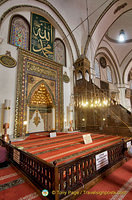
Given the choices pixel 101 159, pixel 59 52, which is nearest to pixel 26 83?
pixel 59 52

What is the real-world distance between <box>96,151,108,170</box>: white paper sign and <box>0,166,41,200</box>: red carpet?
3.10ft

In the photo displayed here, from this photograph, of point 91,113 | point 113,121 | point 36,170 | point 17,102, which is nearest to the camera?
point 36,170

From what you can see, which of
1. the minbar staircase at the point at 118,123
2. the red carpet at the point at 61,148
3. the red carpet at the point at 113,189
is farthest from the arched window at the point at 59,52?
the red carpet at the point at 113,189

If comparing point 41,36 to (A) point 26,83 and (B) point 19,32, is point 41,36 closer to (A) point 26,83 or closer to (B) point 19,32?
(B) point 19,32

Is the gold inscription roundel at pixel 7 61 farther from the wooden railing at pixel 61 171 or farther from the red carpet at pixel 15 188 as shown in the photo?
the red carpet at pixel 15 188

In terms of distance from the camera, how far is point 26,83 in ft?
16.3

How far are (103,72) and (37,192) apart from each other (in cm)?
1105

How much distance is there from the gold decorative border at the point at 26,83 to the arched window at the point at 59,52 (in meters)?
0.53

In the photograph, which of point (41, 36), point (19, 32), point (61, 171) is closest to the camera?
point (61, 171)

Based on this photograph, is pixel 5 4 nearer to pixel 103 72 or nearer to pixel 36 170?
pixel 36 170

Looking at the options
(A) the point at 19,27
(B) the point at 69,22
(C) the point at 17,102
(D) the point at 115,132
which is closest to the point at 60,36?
(B) the point at 69,22

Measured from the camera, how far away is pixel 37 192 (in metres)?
1.22

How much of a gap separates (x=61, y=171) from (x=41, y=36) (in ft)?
22.5

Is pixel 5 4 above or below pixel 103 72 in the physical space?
above
